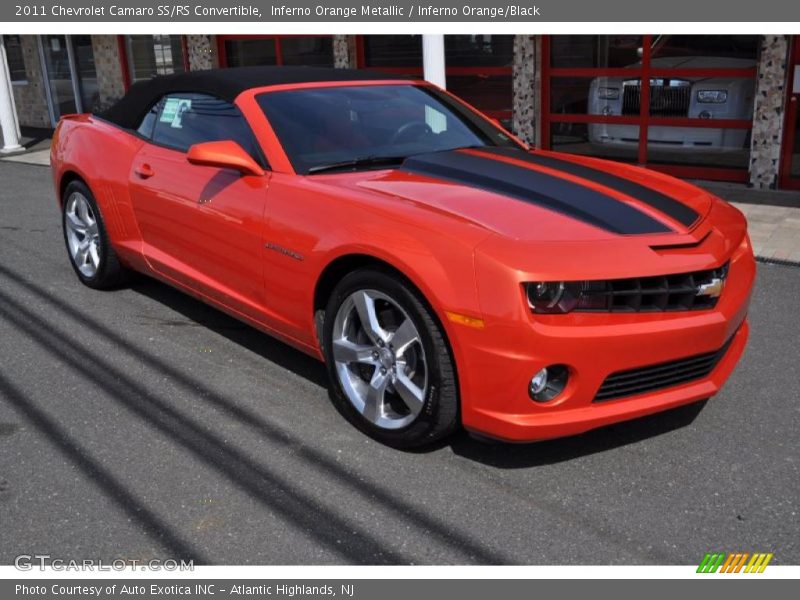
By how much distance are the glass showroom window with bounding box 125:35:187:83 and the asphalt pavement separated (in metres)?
11.9

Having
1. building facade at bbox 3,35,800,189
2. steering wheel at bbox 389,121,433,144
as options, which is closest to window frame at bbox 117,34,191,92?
building facade at bbox 3,35,800,189

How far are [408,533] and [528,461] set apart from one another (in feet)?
2.31

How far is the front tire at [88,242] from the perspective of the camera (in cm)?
542

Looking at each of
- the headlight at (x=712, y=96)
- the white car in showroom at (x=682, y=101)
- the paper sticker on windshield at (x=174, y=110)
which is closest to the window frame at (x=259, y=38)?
the white car in showroom at (x=682, y=101)

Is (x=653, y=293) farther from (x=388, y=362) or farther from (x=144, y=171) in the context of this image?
(x=144, y=171)

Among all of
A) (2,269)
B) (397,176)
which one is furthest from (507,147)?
(2,269)

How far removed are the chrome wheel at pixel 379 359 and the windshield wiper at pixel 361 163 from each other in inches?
30.2

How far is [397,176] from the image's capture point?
3842 millimetres

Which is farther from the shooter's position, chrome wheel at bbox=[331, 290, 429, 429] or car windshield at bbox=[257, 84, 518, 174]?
car windshield at bbox=[257, 84, 518, 174]

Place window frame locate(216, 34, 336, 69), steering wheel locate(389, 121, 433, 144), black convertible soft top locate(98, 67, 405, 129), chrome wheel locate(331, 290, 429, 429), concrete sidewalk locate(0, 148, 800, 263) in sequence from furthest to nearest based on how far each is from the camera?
1. window frame locate(216, 34, 336, 69)
2. concrete sidewalk locate(0, 148, 800, 263)
3. black convertible soft top locate(98, 67, 405, 129)
4. steering wheel locate(389, 121, 433, 144)
5. chrome wheel locate(331, 290, 429, 429)

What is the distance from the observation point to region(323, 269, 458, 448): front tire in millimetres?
3170

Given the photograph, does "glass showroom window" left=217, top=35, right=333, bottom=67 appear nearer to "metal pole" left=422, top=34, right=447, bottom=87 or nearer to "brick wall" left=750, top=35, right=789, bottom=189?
"metal pole" left=422, top=34, right=447, bottom=87
